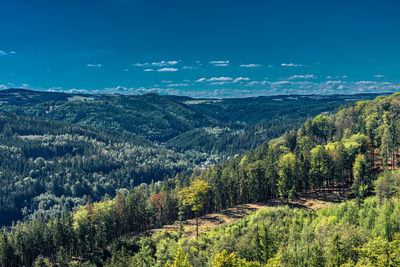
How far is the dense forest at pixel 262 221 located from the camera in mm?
57281

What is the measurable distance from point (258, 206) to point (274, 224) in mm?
44328

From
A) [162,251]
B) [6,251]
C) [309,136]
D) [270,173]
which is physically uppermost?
[309,136]

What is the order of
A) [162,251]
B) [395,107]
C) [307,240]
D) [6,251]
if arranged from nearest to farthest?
[307,240] < [162,251] < [6,251] < [395,107]

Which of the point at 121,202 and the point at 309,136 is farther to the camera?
the point at 309,136

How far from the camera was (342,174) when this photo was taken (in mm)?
117812

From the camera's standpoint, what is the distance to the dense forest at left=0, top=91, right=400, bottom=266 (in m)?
57.3

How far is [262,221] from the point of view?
82000 millimetres

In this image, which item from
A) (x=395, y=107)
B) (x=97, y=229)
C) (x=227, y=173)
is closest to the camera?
(x=97, y=229)

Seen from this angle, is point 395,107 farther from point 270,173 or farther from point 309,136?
point 270,173

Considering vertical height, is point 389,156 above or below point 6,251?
above

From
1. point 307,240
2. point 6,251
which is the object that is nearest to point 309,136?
point 307,240

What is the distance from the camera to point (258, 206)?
124062 mm

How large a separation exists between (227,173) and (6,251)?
100392 mm

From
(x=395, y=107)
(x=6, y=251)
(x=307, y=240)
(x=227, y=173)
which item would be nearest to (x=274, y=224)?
(x=307, y=240)
